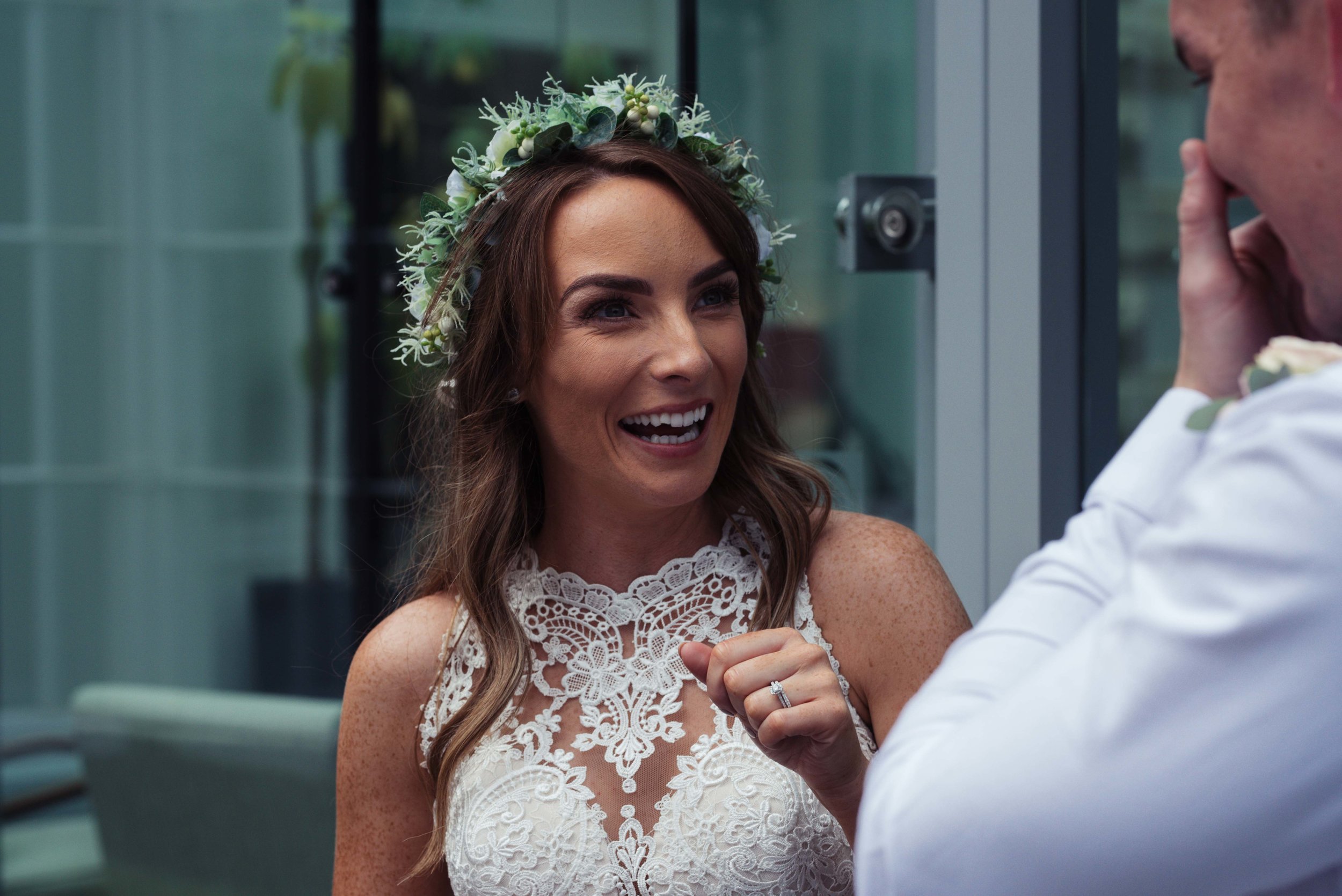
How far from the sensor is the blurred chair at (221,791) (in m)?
2.90

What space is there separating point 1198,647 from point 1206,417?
0.55ft

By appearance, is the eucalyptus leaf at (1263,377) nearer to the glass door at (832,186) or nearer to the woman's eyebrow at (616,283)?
the woman's eyebrow at (616,283)

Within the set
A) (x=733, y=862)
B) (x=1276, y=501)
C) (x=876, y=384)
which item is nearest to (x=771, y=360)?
(x=876, y=384)

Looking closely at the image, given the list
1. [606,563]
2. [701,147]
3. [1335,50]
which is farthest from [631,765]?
[1335,50]

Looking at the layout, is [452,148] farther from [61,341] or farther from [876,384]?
[876,384]

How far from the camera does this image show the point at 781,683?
3.41 ft

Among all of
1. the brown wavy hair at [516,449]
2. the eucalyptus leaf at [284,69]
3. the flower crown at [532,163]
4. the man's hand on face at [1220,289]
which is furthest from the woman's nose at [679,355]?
the eucalyptus leaf at [284,69]

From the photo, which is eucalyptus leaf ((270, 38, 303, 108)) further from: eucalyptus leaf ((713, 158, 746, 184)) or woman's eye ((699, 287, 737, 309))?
woman's eye ((699, 287, 737, 309))

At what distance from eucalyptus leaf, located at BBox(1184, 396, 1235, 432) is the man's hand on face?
40mm

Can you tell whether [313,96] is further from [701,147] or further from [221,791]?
[701,147]

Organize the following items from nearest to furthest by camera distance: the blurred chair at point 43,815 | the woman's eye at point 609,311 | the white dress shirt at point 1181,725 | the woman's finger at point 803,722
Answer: the white dress shirt at point 1181,725, the woman's finger at point 803,722, the woman's eye at point 609,311, the blurred chair at point 43,815

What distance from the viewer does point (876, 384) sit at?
2117mm

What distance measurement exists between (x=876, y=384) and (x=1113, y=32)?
726mm

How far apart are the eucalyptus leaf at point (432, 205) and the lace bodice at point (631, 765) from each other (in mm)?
473
